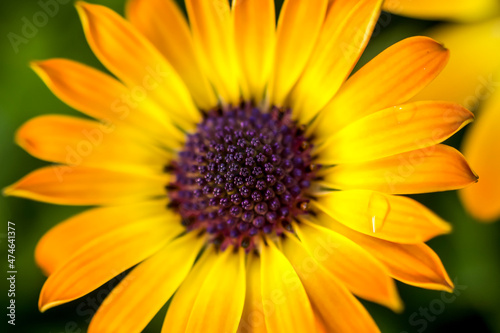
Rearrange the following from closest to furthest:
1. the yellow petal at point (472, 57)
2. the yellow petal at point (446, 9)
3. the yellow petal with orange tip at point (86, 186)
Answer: the yellow petal with orange tip at point (86, 186) < the yellow petal at point (446, 9) < the yellow petal at point (472, 57)

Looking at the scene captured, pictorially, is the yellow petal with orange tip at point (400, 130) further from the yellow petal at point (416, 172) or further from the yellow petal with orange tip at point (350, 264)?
the yellow petal with orange tip at point (350, 264)

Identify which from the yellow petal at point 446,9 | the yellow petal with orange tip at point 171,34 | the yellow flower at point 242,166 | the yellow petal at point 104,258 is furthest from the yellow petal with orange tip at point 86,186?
the yellow petal at point 446,9

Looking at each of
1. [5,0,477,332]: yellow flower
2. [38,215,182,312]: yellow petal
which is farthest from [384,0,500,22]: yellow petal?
[38,215,182,312]: yellow petal

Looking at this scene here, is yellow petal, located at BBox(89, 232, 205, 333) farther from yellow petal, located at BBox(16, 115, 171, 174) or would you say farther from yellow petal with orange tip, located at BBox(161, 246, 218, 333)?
yellow petal, located at BBox(16, 115, 171, 174)

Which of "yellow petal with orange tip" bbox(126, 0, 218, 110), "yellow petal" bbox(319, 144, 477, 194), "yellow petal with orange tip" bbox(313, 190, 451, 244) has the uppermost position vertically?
"yellow petal with orange tip" bbox(126, 0, 218, 110)

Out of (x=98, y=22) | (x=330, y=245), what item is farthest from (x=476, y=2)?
(x=98, y=22)

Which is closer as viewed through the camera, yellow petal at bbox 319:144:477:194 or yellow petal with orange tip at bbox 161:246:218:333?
yellow petal at bbox 319:144:477:194

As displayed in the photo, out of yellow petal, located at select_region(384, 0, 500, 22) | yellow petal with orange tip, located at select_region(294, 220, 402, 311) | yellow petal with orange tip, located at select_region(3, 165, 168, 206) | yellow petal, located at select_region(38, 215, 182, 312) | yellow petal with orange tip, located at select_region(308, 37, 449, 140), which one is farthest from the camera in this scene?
yellow petal, located at select_region(384, 0, 500, 22)

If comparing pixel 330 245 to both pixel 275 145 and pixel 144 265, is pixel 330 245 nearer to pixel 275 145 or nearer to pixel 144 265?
pixel 275 145
